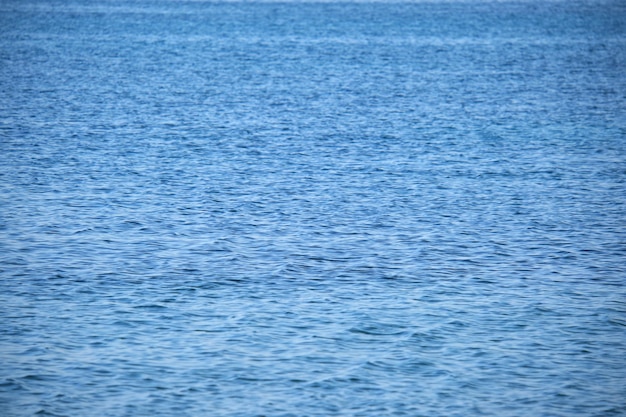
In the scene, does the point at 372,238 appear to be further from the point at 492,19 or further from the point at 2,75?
the point at 492,19

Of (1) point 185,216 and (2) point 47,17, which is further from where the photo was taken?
(2) point 47,17

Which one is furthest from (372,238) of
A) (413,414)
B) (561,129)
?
(561,129)

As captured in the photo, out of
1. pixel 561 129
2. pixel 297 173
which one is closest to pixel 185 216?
pixel 297 173

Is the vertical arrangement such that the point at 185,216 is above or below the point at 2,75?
below

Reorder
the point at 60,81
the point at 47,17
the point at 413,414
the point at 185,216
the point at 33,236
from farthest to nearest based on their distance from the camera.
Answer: the point at 47,17
the point at 60,81
the point at 185,216
the point at 33,236
the point at 413,414

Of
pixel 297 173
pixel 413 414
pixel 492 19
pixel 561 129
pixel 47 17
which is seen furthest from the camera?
pixel 492 19

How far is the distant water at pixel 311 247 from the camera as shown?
17656 millimetres

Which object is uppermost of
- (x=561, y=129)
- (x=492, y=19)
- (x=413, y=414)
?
(x=492, y=19)

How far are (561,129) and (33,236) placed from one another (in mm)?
24078

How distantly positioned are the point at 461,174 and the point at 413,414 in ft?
59.6

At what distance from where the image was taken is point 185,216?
92.1ft

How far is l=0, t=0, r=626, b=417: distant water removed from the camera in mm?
17656

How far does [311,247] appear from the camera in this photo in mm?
25250

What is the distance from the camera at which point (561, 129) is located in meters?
42.0
